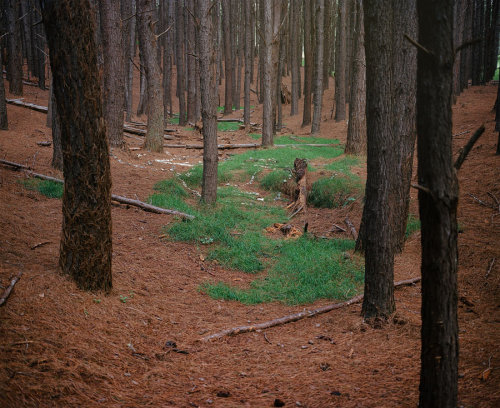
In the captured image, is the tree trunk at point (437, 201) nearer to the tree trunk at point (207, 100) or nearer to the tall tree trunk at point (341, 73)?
the tree trunk at point (207, 100)

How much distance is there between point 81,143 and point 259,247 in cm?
406

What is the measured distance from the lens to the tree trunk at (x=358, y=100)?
39.7 ft

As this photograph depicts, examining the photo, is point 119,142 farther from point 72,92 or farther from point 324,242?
point 72,92

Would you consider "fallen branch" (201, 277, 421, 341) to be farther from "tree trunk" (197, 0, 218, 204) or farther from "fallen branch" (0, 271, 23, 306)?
"tree trunk" (197, 0, 218, 204)

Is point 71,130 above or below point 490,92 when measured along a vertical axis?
below

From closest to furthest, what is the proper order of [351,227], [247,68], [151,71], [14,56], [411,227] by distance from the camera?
[411,227] → [351,227] → [151,71] → [14,56] → [247,68]

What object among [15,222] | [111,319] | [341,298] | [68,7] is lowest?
[341,298]

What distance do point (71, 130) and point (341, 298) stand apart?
3.97 m

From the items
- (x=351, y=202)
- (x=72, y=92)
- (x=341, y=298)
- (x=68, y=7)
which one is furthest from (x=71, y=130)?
(x=351, y=202)

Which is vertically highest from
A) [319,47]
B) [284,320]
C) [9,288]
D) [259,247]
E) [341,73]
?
[319,47]

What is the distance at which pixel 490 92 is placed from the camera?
2339 centimetres

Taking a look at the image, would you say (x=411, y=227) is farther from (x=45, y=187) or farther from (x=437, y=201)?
(x=45, y=187)

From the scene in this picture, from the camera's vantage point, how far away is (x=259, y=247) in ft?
23.6

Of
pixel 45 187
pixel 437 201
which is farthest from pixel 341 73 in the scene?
pixel 437 201
